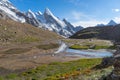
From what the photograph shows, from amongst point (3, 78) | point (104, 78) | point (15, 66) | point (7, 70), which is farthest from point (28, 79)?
point (104, 78)

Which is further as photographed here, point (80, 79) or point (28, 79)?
point (28, 79)

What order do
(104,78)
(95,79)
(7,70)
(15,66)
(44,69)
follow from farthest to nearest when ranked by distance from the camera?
(15,66), (7,70), (44,69), (95,79), (104,78)

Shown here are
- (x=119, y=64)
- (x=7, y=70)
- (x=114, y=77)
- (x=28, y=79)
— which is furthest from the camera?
(x=7, y=70)

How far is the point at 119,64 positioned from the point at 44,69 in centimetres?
5079

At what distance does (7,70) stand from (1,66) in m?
7.54

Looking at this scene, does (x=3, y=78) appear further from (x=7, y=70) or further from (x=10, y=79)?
(x=7, y=70)

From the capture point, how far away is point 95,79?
26.0 metres

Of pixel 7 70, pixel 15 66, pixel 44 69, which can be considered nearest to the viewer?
pixel 44 69

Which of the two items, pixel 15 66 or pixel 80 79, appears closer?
pixel 80 79

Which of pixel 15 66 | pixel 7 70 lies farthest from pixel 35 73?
pixel 15 66

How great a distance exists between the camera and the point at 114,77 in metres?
19.8

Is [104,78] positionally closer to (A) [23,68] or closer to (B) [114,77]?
(B) [114,77]

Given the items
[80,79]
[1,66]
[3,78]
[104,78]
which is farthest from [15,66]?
[104,78]

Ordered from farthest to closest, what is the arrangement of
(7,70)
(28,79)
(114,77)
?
(7,70), (28,79), (114,77)
